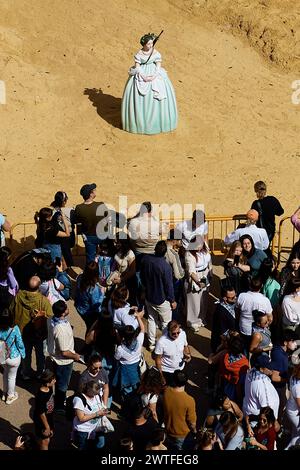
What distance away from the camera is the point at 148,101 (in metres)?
20.5

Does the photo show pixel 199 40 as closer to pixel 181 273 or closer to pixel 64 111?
pixel 64 111

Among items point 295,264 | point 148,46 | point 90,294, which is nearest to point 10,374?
point 90,294

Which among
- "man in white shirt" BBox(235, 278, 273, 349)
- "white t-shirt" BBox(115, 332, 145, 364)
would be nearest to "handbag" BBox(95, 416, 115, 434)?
"white t-shirt" BBox(115, 332, 145, 364)

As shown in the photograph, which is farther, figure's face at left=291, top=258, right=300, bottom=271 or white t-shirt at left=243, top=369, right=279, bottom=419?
figure's face at left=291, top=258, right=300, bottom=271

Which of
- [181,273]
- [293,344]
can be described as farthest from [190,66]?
[293,344]

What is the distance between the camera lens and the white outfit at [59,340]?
10.7 meters

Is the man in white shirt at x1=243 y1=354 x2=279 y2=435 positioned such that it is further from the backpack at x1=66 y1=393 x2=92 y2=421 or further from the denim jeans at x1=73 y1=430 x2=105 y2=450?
the backpack at x1=66 y1=393 x2=92 y2=421

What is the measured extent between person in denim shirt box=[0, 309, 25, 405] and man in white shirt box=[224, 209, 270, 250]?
151 inches

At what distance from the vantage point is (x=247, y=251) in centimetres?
1238

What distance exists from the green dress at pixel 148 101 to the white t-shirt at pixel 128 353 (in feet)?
34.8

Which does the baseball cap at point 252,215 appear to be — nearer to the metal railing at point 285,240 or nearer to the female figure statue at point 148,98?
the metal railing at point 285,240

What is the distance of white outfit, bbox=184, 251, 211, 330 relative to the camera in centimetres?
1273

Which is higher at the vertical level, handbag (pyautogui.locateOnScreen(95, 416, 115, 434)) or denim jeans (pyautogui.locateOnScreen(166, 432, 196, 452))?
handbag (pyautogui.locateOnScreen(95, 416, 115, 434))

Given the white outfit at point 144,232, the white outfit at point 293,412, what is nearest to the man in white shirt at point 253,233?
the white outfit at point 144,232
